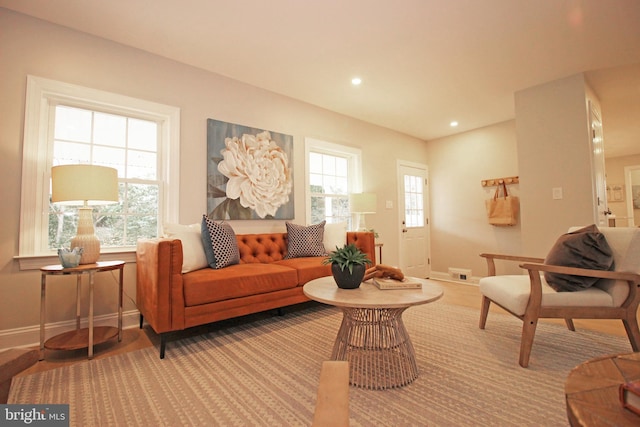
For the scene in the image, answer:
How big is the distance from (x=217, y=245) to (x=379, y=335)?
1575mm

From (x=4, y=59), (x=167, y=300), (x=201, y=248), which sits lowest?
(x=167, y=300)

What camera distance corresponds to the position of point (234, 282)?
7.39 ft

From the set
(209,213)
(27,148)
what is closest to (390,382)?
(209,213)

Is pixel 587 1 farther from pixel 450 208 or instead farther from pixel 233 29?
pixel 450 208

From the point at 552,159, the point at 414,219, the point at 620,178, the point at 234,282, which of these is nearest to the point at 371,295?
the point at 234,282

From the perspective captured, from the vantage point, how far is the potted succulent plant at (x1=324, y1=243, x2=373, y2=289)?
176 cm

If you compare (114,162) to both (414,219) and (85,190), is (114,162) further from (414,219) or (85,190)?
(414,219)

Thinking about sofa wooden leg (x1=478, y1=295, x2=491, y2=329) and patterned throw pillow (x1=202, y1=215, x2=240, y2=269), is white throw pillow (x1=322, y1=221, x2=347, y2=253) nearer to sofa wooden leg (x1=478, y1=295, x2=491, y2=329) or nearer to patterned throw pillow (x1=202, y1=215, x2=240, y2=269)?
patterned throw pillow (x1=202, y1=215, x2=240, y2=269)

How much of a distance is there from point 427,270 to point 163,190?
4.51 meters

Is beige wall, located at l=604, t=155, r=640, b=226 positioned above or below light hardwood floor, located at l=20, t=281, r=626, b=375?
above

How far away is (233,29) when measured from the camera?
2.44 metres

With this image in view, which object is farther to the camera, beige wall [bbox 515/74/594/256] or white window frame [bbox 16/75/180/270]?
beige wall [bbox 515/74/594/256]

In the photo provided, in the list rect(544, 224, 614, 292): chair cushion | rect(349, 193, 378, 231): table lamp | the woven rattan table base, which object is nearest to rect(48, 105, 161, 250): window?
the woven rattan table base

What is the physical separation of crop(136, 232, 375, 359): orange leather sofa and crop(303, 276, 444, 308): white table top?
26.8 inches
